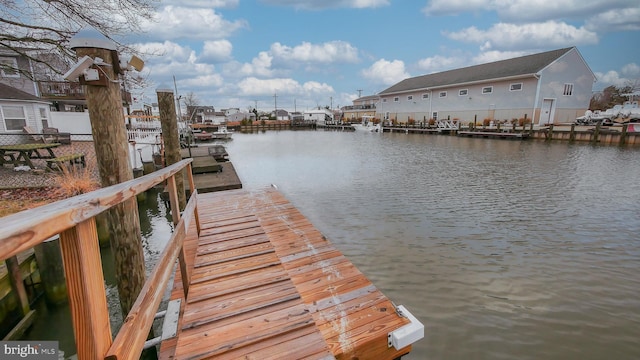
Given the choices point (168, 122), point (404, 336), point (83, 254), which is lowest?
Answer: point (404, 336)

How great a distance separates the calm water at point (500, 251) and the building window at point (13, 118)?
1315 cm

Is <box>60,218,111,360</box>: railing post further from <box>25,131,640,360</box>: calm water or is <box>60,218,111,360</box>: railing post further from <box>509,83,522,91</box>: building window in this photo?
<box>509,83,522,91</box>: building window

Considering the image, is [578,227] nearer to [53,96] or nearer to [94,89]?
[94,89]

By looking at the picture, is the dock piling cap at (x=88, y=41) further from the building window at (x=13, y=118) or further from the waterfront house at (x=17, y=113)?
the building window at (x=13, y=118)

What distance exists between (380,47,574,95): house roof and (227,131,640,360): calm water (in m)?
20.1

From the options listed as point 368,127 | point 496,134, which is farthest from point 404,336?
point 368,127

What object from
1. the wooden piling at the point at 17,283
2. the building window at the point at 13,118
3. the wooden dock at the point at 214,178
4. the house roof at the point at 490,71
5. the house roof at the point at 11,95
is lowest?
the wooden piling at the point at 17,283

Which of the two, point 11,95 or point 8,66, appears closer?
point 8,66

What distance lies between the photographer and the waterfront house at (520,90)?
2658 cm

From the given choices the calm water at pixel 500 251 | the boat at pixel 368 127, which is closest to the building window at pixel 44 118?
the calm water at pixel 500 251

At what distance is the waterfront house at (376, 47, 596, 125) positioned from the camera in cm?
2658

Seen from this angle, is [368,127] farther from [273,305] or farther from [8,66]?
[273,305]

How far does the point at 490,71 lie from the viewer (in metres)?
31.3

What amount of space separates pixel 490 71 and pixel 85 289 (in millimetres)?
37771
